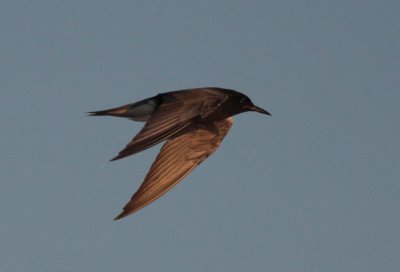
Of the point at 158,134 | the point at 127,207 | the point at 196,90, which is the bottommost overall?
the point at 127,207

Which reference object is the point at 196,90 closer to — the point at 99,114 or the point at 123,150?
the point at 99,114

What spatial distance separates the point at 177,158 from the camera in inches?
581

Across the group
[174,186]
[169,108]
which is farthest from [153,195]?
[169,108]

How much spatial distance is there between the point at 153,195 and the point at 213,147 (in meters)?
2.79

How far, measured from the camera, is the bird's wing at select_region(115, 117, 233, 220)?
1307cm

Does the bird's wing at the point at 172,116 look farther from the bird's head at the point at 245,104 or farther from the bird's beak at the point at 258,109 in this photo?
the bird's beak at the point at 258,109

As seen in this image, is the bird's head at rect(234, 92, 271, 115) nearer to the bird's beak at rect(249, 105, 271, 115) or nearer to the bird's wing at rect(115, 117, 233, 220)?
the bird's beak at rect(249, 105, 271, 115)

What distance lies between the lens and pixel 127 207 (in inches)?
495

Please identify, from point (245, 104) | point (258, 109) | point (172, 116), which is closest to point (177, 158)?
point (245, 104)

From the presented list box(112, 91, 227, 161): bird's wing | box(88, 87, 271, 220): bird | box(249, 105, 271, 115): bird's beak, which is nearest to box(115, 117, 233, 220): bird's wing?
box(88, 87, 271, 220): bird

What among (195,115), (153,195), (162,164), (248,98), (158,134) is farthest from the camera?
(248,98)

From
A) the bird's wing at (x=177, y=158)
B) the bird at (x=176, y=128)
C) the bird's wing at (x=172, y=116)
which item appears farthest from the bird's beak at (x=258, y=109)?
the bird's wing at (x=172, y=116)

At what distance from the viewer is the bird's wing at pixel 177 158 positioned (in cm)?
1307

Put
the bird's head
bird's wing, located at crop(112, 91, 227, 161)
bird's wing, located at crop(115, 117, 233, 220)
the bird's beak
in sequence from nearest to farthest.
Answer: bird's wing, located at crop(112, 91, 227, 161), bird's wing, located at crop(115, 117, 233, 220), the bird's head, the bird's beak
